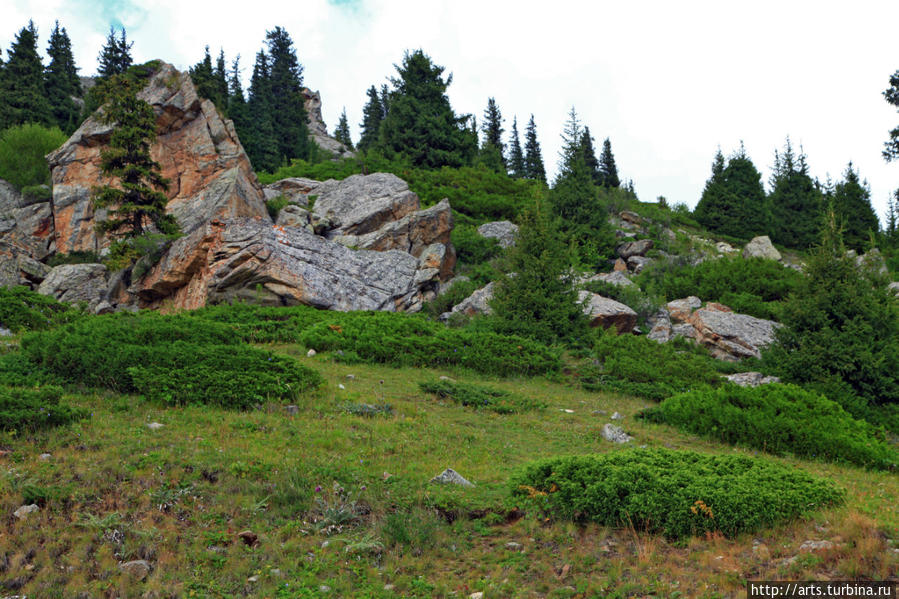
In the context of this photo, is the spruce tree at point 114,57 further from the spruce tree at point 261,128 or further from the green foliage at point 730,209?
the green foliage at point 730,209

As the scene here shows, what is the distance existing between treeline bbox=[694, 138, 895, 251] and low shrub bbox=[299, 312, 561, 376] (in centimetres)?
3560

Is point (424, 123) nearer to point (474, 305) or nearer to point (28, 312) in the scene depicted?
point (474, 305)

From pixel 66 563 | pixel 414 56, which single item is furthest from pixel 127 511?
pixel 414 56

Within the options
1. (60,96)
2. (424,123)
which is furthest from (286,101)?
(424,123)

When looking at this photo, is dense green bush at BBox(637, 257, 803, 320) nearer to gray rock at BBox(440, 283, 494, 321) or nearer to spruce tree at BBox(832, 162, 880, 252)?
gray rock at BBox(440, 283, 494, 321)

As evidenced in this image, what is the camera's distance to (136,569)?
5691 millimetres

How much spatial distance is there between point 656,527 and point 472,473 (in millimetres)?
2877

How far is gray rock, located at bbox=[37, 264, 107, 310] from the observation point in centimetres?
2472

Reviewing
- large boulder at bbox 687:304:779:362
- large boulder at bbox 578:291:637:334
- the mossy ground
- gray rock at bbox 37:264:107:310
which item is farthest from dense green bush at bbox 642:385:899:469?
gray rock at bbox 37:264:107:310

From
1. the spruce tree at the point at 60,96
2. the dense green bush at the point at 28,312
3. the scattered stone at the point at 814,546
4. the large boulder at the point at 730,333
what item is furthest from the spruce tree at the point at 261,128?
the scattered stone at the point at 814,546

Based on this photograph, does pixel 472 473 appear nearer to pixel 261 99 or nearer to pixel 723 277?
pixel 723 277

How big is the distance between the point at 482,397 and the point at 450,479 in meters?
5.28

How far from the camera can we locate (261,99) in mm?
66125

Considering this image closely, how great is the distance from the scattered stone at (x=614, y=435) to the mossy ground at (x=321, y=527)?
1.41 meters
